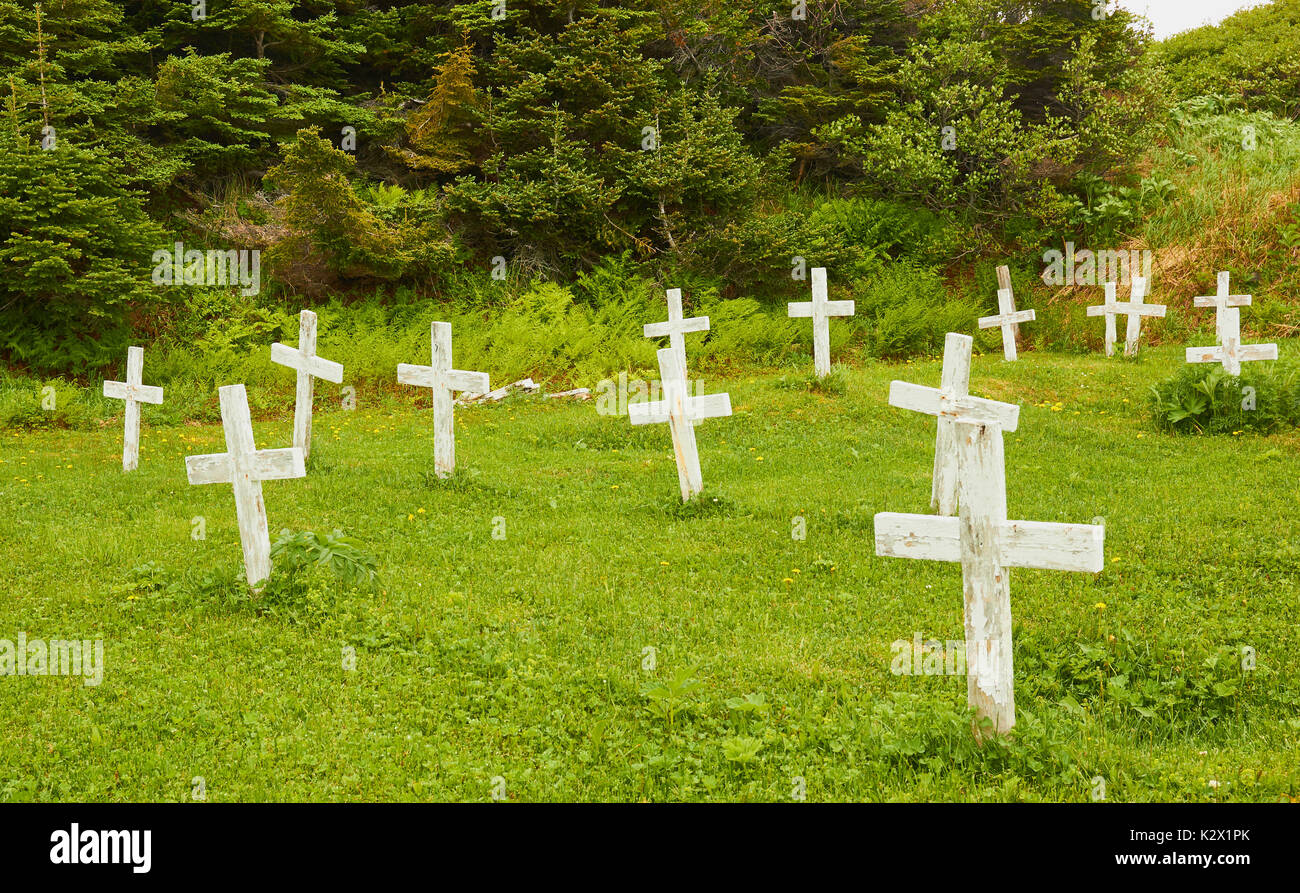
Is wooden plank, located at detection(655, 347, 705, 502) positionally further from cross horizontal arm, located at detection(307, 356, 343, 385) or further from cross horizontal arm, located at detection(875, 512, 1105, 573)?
cross horizontal arm, located at detection(875, 512, 1105, 573)

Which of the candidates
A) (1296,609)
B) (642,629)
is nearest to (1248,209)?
(1296,609)

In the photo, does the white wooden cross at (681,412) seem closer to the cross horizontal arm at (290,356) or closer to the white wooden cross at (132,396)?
the cross horizontal arm at (290,356)

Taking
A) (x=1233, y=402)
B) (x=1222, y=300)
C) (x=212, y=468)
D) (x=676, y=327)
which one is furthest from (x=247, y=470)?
(x=1222, y=300)

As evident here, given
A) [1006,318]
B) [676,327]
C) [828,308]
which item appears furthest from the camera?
[1006,318]

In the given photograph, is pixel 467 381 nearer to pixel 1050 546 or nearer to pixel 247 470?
pixel 247 470

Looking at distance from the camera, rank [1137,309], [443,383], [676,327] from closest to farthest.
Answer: [443,383]
[676,327]
[1137,309]

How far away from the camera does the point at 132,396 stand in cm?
1149

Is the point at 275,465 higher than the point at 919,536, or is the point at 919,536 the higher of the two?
the point at 275,465

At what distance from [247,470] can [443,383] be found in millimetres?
3537

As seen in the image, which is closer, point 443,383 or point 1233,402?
point 443,383

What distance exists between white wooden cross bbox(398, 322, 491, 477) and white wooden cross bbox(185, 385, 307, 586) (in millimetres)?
3067

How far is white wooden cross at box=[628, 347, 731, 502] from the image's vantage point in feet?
30.2

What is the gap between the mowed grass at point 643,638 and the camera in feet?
14.5

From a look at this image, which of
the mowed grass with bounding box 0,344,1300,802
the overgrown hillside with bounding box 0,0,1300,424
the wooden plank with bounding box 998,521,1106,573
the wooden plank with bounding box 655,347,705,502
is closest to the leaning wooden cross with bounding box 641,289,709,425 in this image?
the wooden plank with bounding box 655,347,705,502
